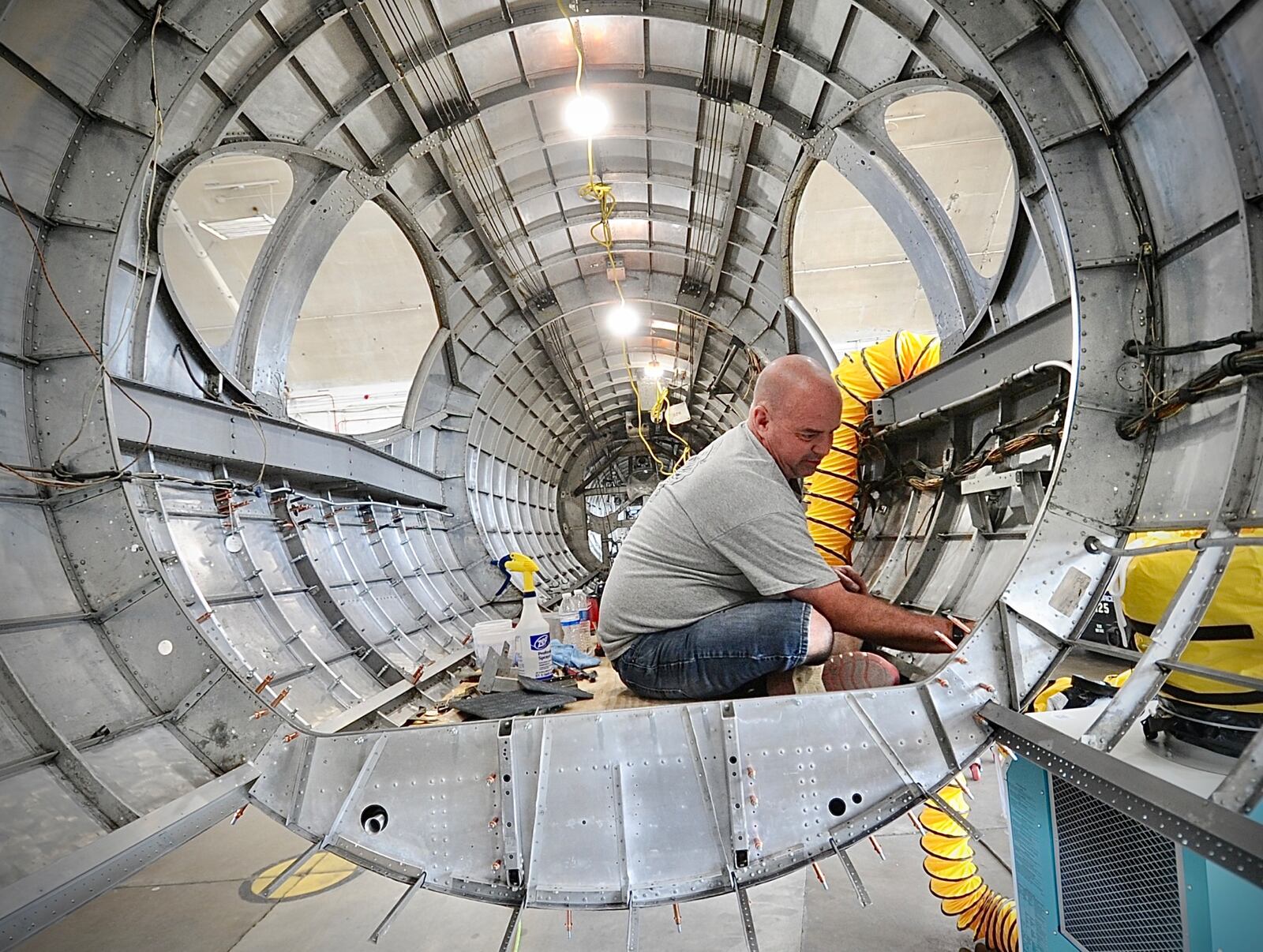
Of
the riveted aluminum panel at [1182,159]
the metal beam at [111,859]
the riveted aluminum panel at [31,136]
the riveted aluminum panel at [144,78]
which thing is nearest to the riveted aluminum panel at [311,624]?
the metal beam at [111,859]

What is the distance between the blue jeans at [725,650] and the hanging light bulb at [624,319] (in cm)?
925

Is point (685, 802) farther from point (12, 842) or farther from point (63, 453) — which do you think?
point (63, 453)

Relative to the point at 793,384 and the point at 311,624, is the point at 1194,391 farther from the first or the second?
the point at 311,624

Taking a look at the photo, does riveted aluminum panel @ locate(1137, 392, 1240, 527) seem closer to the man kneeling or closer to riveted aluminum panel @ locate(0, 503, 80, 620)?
the man kneeling

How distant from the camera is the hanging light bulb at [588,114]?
7.14 meters

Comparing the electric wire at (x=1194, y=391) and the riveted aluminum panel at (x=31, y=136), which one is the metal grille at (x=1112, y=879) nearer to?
the electric wire at (x=1194, y=391)

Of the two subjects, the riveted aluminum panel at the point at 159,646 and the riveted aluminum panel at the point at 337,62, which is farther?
the riveted aluminum panel at the point at 337,62

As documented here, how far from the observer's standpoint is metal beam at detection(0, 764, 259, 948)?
2.01m

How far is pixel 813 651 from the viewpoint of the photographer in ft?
9.55

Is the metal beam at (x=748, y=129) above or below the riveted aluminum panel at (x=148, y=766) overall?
above

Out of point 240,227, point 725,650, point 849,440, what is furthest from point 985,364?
point 240,227

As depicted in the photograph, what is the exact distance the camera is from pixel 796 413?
296cm

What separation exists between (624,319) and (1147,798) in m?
10.9

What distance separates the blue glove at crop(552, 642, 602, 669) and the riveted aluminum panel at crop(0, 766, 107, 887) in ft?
7.65
